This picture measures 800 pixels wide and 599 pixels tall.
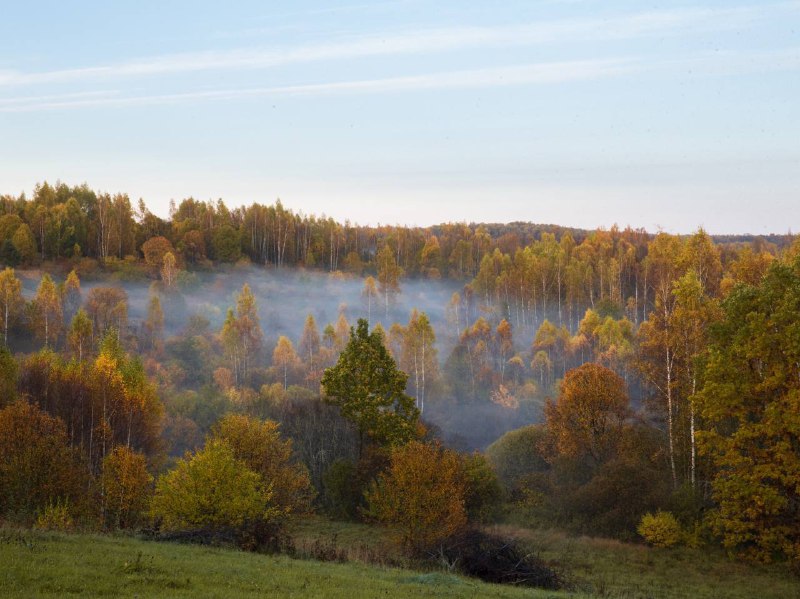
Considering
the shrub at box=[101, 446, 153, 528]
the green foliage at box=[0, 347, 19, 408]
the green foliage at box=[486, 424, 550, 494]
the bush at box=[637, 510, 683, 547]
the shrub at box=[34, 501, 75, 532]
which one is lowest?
the green foliage at box=[486, 424, 550, 494]

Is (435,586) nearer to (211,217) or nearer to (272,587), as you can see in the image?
(272,587)

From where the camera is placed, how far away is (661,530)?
3866cm

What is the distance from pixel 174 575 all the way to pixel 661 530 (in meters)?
29.3

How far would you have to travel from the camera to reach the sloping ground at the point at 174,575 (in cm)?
1530

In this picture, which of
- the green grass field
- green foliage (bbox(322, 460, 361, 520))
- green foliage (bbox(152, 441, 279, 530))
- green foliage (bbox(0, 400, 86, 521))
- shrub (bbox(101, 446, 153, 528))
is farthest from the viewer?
green foliage (bbox(322, 460, 361, 520))

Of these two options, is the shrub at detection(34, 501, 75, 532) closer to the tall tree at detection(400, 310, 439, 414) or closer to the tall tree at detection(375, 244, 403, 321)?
the tall tree at detection(400, 310, 439, 414)

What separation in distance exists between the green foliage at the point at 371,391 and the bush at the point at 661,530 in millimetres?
16914

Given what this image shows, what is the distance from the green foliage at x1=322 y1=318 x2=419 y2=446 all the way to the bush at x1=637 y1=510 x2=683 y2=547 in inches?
666

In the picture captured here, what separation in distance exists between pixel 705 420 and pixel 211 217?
15946 cm

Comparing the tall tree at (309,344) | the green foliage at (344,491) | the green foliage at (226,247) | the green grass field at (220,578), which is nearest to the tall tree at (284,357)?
the tall tree at (309,344)

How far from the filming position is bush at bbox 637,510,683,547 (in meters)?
38.6

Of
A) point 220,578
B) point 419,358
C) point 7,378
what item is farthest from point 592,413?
point 419,358

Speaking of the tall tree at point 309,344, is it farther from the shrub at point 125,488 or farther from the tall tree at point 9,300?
the shrub at point 125,488

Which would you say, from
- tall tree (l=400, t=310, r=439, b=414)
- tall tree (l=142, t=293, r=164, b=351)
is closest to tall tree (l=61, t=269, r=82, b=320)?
tall tree (l=142, t=293, r=164, b=351)
